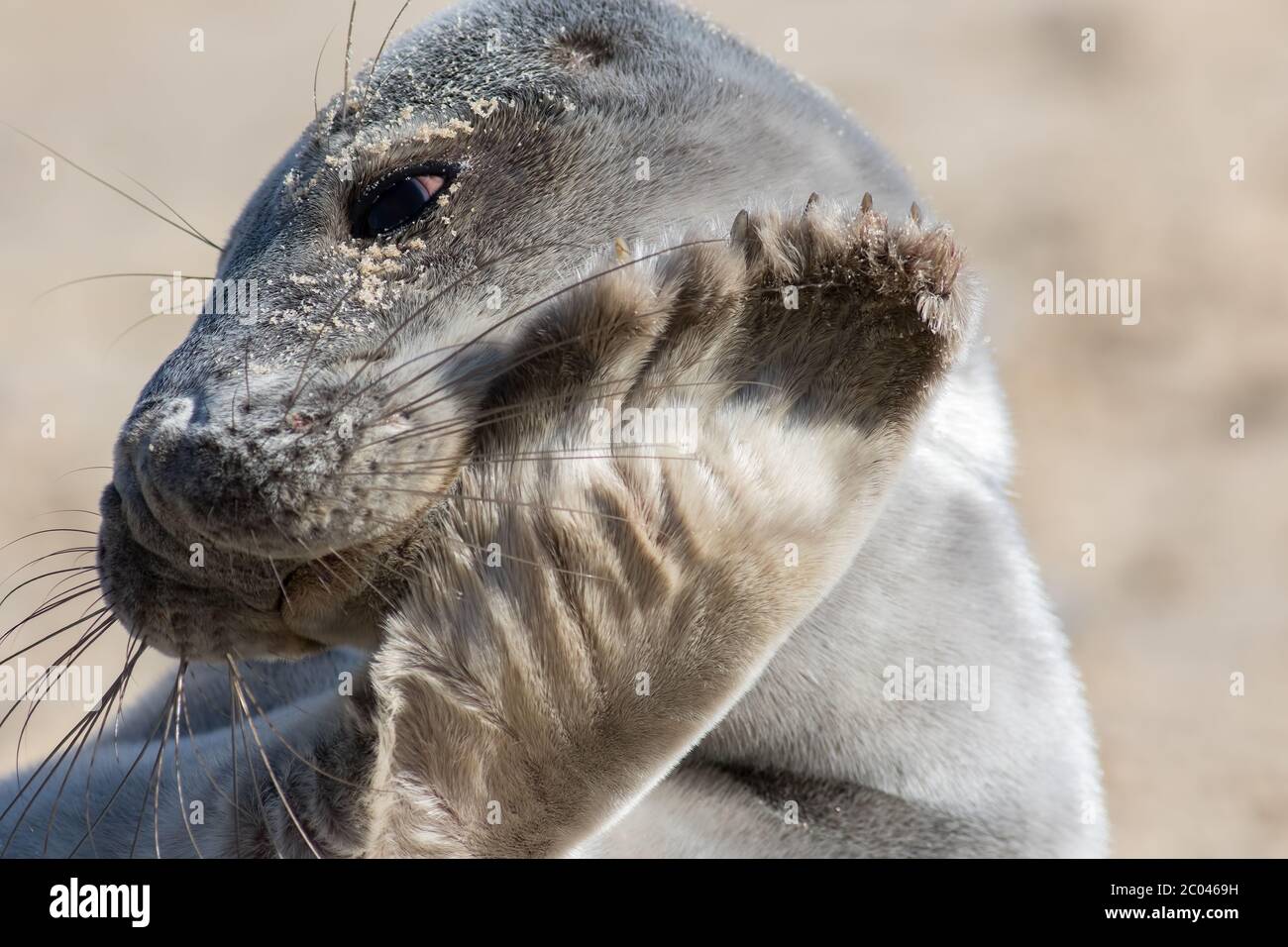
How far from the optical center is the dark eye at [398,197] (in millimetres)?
2029

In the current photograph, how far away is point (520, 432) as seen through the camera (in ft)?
5.90

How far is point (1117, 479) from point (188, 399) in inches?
204

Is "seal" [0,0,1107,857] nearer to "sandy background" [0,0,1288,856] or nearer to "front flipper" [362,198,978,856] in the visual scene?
"front flipper" [362,198,978,856]

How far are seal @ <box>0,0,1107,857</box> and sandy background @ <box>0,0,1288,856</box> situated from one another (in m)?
2.29

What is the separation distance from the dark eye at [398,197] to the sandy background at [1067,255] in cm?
252

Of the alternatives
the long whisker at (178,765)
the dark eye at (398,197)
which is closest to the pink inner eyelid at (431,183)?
the dark eye at (398,197)

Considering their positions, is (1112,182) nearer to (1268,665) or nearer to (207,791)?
(1268,665)

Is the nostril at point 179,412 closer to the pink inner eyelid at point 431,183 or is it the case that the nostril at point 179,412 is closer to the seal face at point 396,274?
the seal face at point 396,274

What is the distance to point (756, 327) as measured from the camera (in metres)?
1.80

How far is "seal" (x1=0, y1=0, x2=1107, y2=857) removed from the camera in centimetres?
175

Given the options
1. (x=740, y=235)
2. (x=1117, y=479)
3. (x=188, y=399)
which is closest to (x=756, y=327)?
(x=740, y=235)

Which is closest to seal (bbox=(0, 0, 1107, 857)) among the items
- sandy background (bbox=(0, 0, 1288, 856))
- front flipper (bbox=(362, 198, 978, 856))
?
front flipper (bbox=(362, 198, 978, 856))

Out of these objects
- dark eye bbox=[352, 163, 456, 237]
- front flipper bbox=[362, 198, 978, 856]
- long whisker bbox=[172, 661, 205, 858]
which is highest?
dark eye bbox=[352, 163, 456, 237]

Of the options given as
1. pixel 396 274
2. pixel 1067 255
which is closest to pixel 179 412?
pixel 396 274
